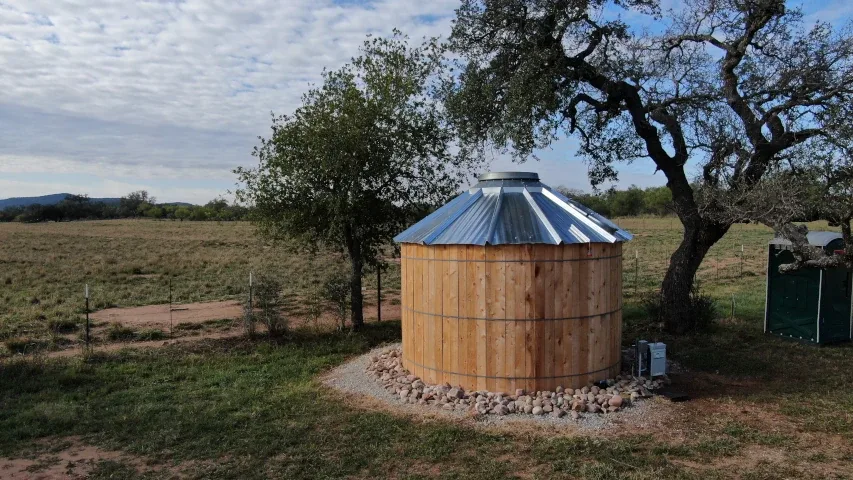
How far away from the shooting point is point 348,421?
805cm

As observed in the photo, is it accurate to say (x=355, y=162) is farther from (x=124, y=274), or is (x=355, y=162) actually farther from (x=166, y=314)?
(x=124, y=274)

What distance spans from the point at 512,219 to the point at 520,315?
5.36ft

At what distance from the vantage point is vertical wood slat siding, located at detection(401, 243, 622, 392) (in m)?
8.75

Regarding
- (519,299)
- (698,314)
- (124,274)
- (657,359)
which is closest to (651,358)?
(657,359)

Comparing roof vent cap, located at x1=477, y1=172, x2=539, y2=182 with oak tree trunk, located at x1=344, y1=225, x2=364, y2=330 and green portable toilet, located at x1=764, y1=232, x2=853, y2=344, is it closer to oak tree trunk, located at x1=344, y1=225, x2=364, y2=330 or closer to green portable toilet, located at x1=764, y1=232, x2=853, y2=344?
oak tree trunk, located at x1=344, y1=225, x2=364, y2=330

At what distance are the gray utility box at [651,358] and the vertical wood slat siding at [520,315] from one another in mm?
569

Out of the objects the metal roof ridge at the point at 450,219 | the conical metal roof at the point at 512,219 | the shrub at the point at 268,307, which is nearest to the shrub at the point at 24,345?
the shrub at the point at 268,307

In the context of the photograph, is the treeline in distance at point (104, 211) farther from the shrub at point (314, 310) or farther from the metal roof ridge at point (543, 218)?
the metal roof ridge at point (543, 218)

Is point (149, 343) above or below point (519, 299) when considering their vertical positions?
below

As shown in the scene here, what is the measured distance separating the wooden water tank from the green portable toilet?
5.85 m

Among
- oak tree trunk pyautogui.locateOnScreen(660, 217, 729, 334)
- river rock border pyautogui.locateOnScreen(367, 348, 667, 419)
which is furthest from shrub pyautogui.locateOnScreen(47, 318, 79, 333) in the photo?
oak tree trunk pyautogui.locateOnScreen(660, 217, 729, 334)

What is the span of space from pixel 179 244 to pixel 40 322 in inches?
1142

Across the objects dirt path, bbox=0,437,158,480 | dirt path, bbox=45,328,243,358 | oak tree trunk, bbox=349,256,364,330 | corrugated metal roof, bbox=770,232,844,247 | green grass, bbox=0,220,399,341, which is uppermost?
corrugated metal roof, bbox=770,232,844,247

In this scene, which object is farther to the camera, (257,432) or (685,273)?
(685,273)
